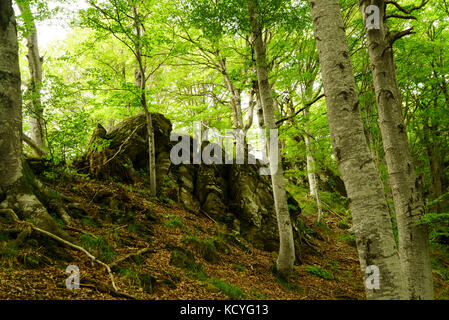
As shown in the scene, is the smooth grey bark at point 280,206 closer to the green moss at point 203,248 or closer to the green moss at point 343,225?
the green moss at point 203,248

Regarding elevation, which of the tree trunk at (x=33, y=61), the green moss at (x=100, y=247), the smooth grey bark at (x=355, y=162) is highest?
the tree trunk at (x=33, y=61)

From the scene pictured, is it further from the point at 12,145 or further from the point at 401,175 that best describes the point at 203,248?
the point at 401,175

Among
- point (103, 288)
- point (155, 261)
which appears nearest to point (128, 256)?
point (155, 261)

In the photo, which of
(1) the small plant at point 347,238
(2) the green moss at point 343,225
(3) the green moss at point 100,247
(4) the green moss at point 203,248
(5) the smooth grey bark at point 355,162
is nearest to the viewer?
(5) the smooth grey bark at point 355,162

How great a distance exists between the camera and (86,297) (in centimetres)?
318

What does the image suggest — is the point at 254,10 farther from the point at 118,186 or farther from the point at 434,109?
the point at 434,109

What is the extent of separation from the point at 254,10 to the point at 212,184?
6.05 m

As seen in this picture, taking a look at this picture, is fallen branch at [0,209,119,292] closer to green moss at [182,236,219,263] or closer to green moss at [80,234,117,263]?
green moss at [80,234,117,263]

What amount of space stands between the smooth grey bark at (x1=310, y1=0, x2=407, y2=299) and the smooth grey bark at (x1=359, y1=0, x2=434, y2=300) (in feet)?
6.55

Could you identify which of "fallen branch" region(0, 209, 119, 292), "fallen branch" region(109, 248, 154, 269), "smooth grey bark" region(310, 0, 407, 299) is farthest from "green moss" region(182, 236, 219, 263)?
"smooth grey bark" region(310, 0, 407, 299)

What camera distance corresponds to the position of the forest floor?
3.45 metres

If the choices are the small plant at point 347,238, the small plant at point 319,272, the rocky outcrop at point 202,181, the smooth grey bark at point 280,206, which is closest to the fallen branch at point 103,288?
the smooth grey bark at point 280,206

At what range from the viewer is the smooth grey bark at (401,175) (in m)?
3.94

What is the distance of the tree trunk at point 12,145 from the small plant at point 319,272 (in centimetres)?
680
